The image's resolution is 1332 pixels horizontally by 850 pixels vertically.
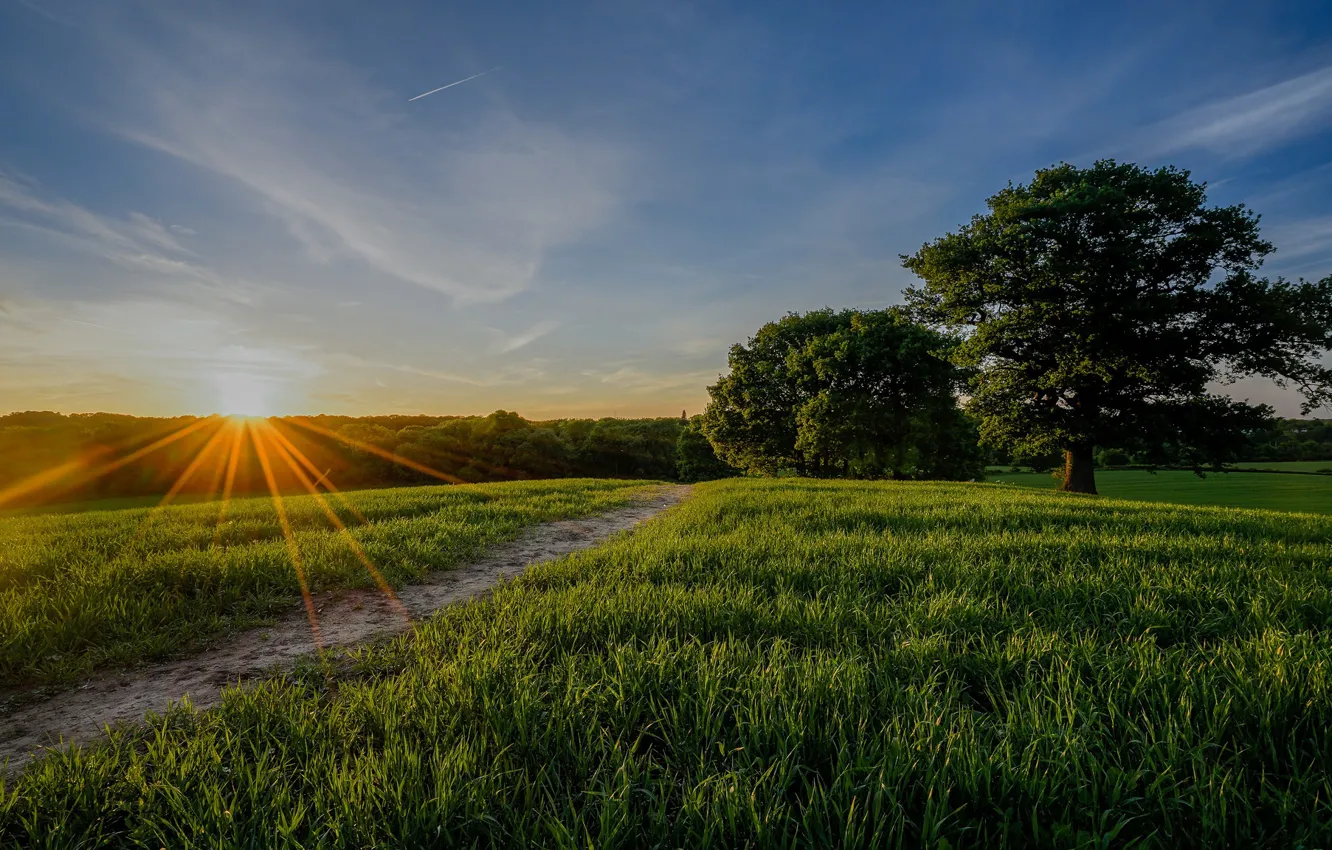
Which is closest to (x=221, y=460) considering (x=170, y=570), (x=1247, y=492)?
(x=170, y=570)

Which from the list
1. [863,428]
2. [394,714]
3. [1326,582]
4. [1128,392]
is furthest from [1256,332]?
[394,714]

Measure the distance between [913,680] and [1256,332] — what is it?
930 inches

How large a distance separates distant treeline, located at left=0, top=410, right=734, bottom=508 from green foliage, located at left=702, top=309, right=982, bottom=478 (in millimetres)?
13738

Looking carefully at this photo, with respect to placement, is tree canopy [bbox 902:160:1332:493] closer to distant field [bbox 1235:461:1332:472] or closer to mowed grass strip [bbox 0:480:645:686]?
mowed grass strip [bbox 0:480:645:686]

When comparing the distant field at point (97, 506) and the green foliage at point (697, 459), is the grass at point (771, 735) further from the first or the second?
the green foliage at point (697, 459)

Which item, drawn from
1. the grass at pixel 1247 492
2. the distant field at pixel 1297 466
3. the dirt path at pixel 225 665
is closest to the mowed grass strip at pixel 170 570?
the dirt path at pixel 225 665

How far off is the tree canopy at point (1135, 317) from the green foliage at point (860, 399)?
6173 mm

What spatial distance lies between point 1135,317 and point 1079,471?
6.21 m

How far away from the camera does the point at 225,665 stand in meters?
3.70

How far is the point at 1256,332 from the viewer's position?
16297 mm

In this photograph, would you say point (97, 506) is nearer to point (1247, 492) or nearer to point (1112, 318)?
point (1112, 318)

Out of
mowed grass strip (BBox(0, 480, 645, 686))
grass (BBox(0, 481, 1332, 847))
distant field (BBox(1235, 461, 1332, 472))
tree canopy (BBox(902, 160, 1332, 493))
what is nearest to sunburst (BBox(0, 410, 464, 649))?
mowed grass strip (BBox(0, 480, 645, 686))

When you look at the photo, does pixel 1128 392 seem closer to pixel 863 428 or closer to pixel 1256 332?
pixel 1256 332

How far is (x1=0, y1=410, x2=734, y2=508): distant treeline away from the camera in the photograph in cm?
3912
